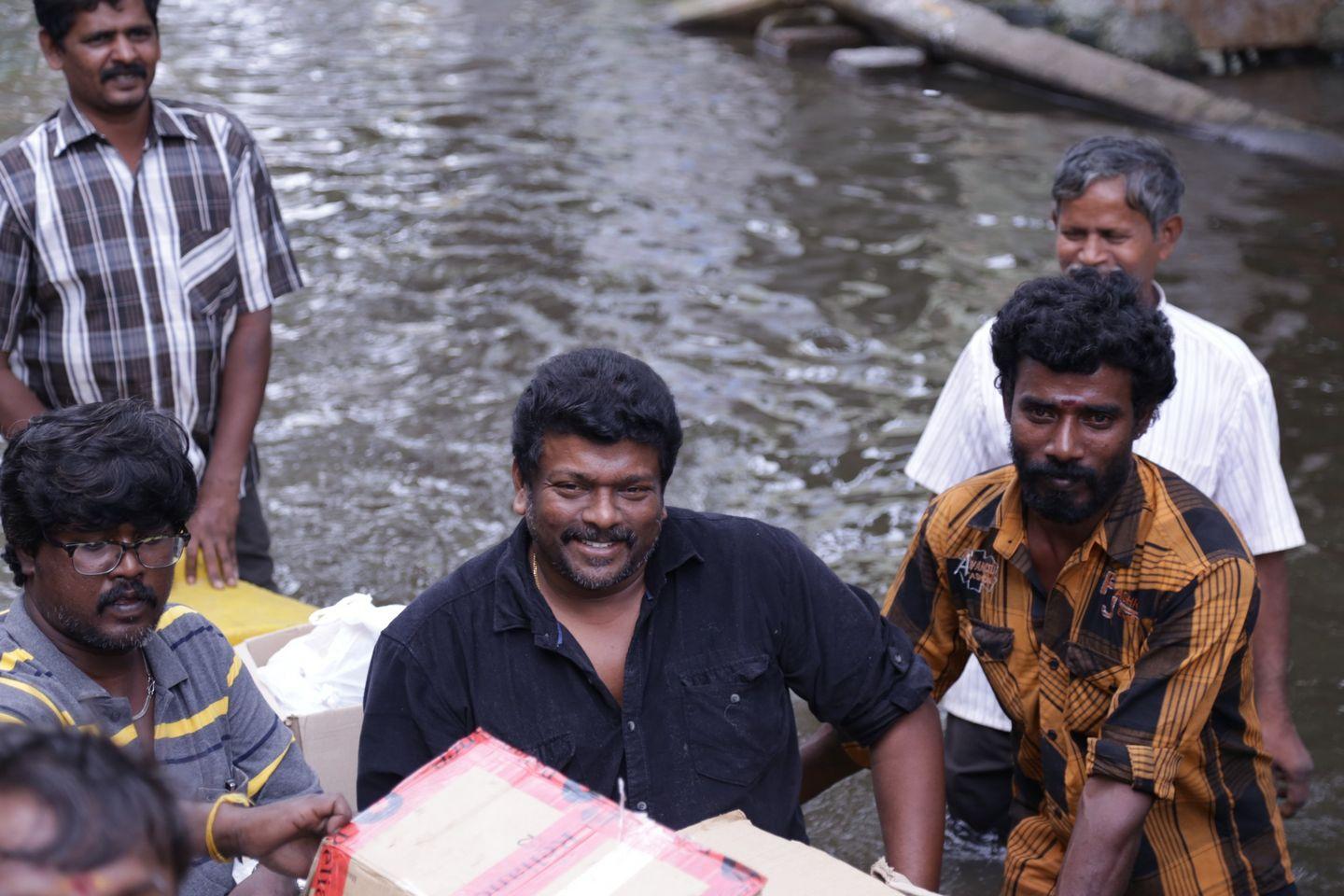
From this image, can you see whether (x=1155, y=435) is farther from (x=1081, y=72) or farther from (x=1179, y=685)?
(x=1081, y=72)

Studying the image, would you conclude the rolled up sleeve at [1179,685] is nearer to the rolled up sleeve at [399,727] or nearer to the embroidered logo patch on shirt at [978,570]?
the embroidered logo patch on shirt at [978,570]

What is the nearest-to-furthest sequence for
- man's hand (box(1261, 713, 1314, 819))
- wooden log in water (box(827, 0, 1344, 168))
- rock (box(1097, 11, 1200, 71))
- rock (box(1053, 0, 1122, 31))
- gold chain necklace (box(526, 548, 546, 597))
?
Result: gold chain necklace (box(526, 548, 546, 597)) < man's hand (box(1261, 713, 1314, 819)) < wooden log in water (box(827, 0, 1344, 168)) < rock (box(1097, 11, 1200, 71)) < rock (box(1053, 0, 1122, 31))

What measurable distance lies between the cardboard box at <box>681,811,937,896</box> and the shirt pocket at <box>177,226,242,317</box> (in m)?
2.19

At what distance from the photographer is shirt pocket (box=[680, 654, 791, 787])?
2.56 meters

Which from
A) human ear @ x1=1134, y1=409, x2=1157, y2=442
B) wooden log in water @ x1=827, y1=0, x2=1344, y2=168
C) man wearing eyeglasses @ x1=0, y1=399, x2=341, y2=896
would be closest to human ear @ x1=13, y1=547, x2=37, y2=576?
man wearing eyeglasses @ x1=0, y1=399, x2=341, y2=896

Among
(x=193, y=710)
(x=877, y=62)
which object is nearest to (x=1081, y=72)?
(x=877, y=62)

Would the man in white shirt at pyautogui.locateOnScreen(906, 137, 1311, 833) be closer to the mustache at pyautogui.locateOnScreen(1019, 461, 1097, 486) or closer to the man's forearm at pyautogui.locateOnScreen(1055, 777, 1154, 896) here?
the mustache at pyautogui.locateOnScreen(1019, 461, 1097, 486)

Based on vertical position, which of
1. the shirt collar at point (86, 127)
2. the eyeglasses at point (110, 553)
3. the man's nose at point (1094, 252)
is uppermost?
the shirt collar at point (86, 127)

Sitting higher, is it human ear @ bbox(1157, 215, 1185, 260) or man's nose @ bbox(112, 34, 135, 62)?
man's nose @ bbox(112, 34, 135, 62)

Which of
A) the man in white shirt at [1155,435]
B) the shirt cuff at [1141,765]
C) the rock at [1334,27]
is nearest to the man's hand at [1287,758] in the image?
the man in white shirt at [1155,435]

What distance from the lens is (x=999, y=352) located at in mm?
2854

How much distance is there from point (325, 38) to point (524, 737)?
44.4 feet

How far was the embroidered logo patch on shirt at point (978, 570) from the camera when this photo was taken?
2.93 meters

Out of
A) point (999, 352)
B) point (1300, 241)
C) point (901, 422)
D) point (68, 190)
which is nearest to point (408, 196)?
point (901, 422)
